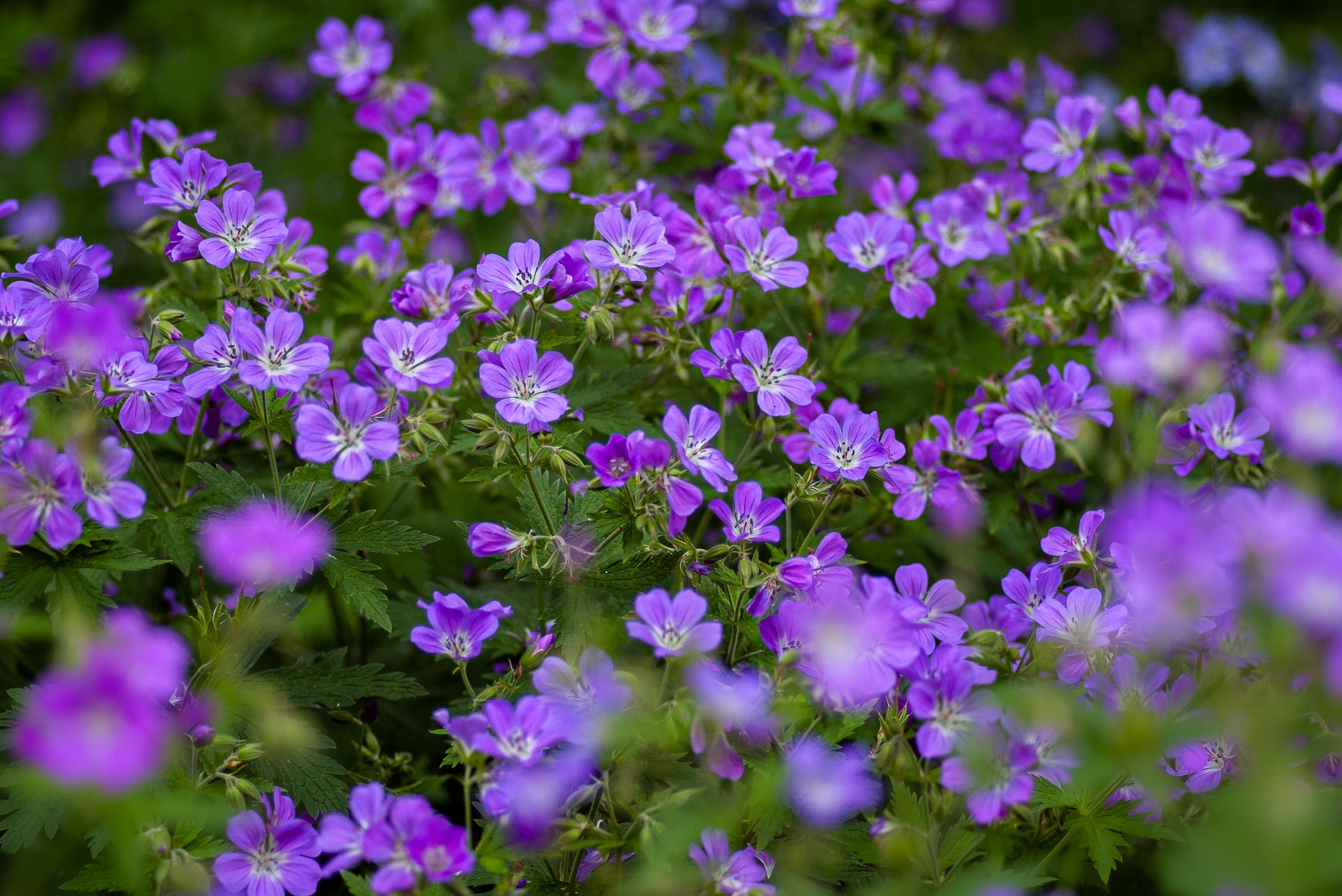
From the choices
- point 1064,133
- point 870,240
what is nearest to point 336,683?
point 870,240

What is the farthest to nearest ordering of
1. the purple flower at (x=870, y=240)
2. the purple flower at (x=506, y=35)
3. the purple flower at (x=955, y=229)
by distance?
1. the purple flower at (x=506, y=35)
2. the purple flower at (x=955, y=229)
3. the purple flower at (x=870, y=240)

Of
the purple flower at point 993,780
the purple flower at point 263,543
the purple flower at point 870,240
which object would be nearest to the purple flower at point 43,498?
the purple flower at point 263,543

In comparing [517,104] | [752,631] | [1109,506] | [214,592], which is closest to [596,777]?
[752,631]

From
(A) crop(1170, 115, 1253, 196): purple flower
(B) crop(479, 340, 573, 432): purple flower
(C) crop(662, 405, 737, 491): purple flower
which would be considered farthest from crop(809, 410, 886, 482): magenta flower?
(A) crop(1170, 115, 1253, 196): purple flower

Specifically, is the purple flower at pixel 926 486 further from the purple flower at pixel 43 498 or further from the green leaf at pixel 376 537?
the purple flower at pixel 43 498

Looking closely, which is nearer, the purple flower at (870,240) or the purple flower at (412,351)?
the purple flower at (412,351)

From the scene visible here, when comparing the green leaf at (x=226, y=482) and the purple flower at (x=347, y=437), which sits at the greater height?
the purple flower at (x=347, y=437)

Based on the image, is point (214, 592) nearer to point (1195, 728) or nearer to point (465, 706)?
point (465, 706)
